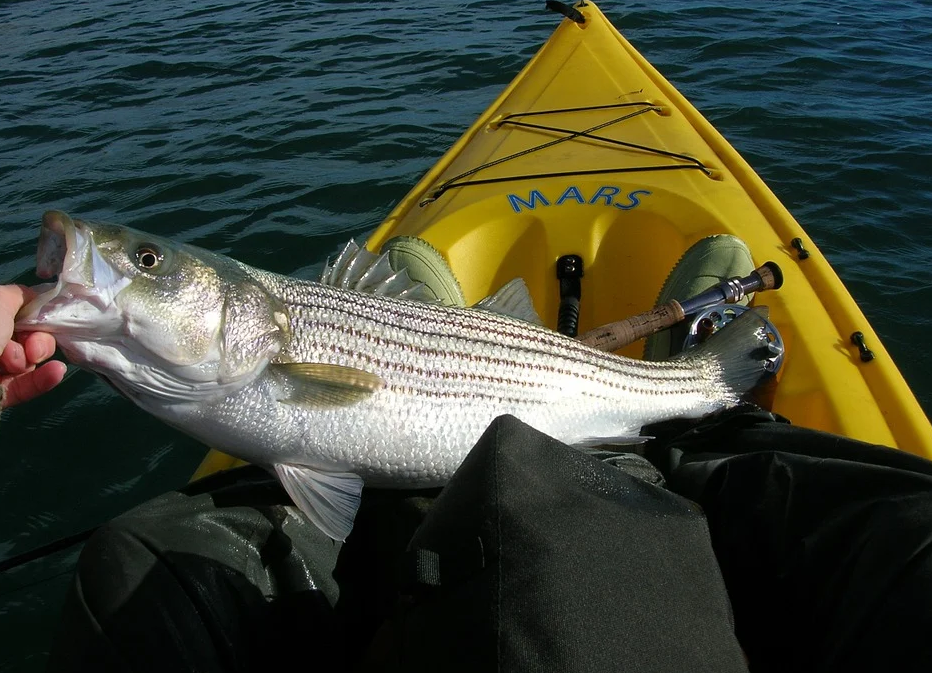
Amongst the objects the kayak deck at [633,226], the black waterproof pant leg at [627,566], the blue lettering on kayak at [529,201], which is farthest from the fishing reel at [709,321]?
the blue lettering on kayak at [529,201]

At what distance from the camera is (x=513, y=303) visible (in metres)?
3.02

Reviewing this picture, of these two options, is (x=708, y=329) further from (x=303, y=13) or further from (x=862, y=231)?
(x=303, y=13)

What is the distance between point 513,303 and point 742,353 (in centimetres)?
101

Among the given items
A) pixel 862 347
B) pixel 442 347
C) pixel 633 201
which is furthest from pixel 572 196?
pixel 442 347

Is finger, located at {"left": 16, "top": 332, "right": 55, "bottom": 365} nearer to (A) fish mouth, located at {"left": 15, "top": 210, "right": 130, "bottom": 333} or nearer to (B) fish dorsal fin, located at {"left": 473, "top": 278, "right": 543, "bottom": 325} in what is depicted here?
(A) fish mouth, located at {"left": 15, "top": 210, "right": 130, "bottom": 333}

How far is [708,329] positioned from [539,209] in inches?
54.7

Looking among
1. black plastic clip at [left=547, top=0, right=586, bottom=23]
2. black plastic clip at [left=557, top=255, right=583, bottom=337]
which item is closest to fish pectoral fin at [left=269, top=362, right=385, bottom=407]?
black plastic clip at [left=557, top=255, right=583, bottom=337]

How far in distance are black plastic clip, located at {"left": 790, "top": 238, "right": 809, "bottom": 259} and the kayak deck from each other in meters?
0.03

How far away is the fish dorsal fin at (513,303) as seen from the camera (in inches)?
117

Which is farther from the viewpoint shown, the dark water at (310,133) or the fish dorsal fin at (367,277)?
the dark water at (310,133)

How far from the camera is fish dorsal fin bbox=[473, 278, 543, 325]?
9.77 ft

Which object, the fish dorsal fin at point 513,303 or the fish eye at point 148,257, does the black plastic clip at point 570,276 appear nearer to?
the fish dorsal fin at point 513,303

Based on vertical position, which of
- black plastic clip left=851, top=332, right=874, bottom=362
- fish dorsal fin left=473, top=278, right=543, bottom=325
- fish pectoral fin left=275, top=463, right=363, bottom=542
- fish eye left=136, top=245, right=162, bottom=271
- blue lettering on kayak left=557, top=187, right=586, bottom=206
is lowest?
→ black plastic clip left=851, top=332, right=874, bottom=362

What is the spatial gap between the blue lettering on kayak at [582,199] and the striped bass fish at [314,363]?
65.2 inches
